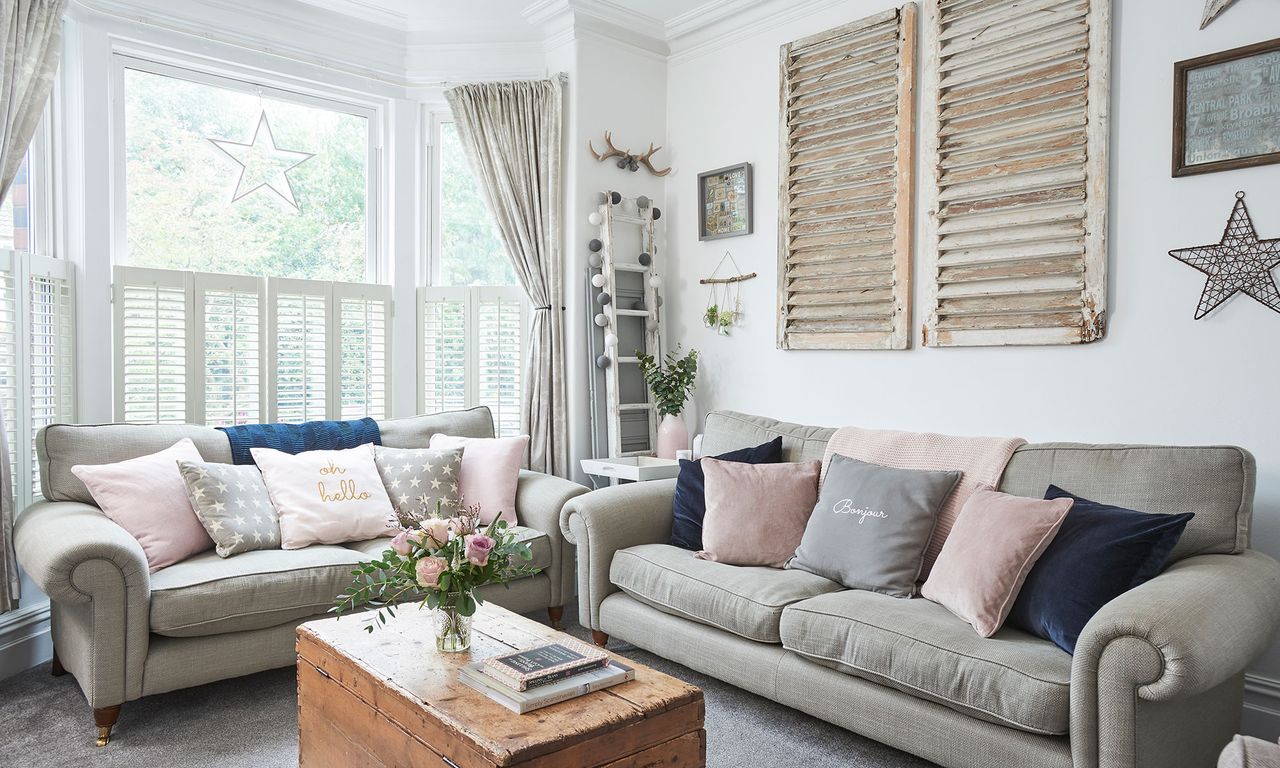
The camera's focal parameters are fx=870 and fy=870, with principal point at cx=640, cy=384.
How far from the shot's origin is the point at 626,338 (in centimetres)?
424

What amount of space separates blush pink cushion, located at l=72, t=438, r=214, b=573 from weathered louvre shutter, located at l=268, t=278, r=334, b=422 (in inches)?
32.9

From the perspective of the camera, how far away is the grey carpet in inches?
94.5

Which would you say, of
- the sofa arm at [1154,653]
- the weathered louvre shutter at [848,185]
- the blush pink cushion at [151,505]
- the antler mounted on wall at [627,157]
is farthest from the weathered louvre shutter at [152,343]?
the sofa arm at [1154,653]

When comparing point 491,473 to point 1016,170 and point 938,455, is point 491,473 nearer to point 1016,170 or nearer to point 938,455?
point 938,455

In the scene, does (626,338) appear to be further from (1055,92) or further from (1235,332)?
(1235,332)

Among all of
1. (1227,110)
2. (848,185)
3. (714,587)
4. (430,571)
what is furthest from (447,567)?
(1227,110)

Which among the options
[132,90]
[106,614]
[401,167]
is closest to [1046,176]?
[401,167]

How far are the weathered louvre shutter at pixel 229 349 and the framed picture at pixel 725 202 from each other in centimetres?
204

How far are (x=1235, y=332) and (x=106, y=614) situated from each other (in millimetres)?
3363

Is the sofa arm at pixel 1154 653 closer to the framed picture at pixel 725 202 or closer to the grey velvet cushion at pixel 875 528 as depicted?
the grey velvet cushion at pixel 875 528

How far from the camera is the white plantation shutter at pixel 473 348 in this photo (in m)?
4.23

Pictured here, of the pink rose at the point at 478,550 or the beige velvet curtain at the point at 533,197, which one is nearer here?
the pink rose at the point at 478,550

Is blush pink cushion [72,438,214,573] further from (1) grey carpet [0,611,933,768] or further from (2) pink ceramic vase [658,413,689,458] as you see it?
(2) pink ceramic vase [658,413,689,458]

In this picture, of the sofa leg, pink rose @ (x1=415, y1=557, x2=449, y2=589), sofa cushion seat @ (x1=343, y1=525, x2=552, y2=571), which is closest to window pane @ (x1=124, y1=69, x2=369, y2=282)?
sofa cushion seat @ (x1=343, y1=525, x2=552, y2=571)
